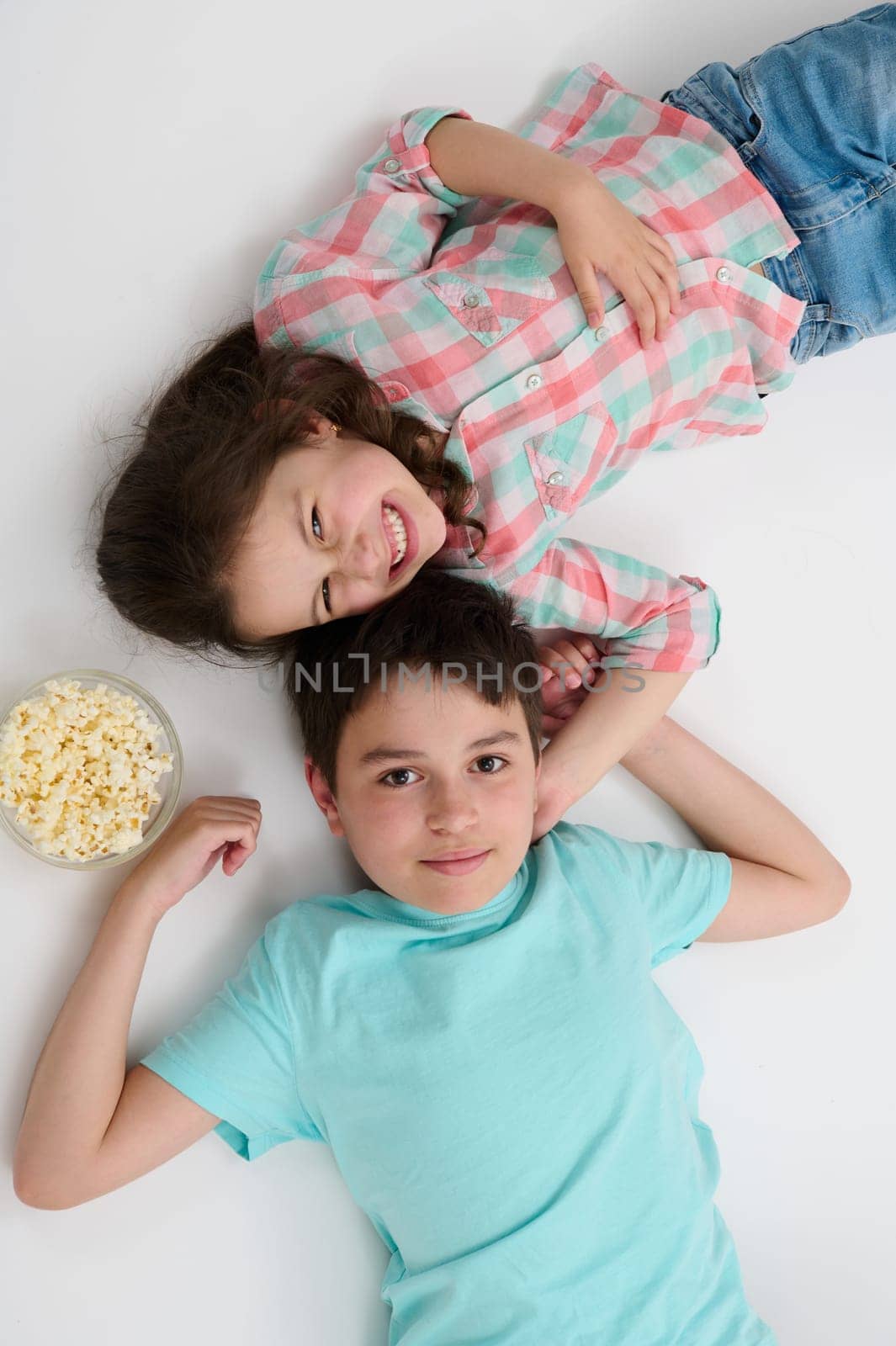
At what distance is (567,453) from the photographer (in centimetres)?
133

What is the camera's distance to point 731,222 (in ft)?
4.46

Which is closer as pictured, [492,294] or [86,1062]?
[86,1062]

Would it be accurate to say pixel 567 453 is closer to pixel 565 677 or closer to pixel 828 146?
pixel 565 677

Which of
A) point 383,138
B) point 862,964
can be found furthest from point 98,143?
point 862,964

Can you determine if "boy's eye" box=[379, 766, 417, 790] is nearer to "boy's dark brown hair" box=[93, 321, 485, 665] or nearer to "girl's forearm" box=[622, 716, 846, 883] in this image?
"boy's dark brown hair" box=[93, 321, 485, 665]

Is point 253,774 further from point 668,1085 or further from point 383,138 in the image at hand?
point 383,138

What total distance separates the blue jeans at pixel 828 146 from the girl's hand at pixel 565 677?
54cm

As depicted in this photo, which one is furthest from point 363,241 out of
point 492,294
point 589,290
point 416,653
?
point 416,653

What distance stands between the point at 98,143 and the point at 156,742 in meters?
0.76

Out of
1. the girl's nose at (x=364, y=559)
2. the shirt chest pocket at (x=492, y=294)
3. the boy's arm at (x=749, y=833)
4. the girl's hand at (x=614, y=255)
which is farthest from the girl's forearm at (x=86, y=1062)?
the girl's hand at (x=614, y=255)

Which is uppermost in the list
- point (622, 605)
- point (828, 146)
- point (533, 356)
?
point (828, 146)

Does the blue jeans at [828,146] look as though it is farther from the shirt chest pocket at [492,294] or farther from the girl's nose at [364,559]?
the girl's nose at [364,559]

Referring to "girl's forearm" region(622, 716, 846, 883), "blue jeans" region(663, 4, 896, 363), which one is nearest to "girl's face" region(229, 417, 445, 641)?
"girl's forearm" region(622, 716, 846, 883)

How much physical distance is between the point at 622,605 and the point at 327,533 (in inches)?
17.2
